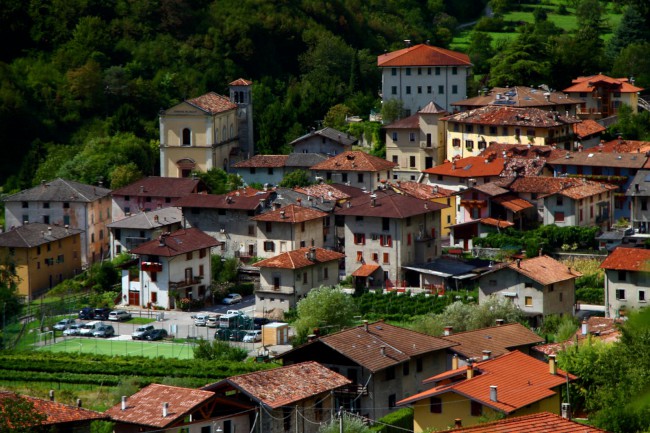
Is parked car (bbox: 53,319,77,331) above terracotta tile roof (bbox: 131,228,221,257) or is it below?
below

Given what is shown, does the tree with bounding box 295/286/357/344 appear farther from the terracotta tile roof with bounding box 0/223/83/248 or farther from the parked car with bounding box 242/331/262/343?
the terracotta tile roof with bounding box 0/223/83/248

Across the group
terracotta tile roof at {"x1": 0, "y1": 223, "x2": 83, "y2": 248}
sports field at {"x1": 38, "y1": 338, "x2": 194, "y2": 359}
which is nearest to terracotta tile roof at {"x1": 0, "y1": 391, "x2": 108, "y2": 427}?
sports field at {"x1": 38, "y1": 338, "x2": 194, "y2": 359}

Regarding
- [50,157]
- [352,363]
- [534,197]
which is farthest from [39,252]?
[352,363]

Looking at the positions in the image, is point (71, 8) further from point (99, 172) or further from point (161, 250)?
point (161, 250)

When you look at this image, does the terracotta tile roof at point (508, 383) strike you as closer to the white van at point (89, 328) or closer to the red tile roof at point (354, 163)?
the white van at point (89, 328)

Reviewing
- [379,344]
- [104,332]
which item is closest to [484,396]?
[379,344]

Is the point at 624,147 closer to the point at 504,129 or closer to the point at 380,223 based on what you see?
the point at 504,129
